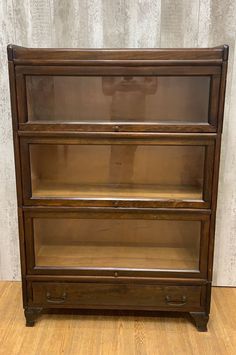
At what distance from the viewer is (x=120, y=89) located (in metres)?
1.65

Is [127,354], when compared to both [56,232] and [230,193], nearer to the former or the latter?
[56,232]

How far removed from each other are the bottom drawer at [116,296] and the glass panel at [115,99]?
2.65 ft

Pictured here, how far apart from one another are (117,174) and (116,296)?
1.98 ft

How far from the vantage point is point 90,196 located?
5.62 feet

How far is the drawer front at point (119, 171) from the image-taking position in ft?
5.34

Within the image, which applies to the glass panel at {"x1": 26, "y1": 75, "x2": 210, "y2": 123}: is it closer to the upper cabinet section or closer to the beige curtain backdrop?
the upper cabinet section

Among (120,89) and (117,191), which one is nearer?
(120,89)

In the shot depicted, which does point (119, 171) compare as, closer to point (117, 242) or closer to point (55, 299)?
point (117, 242)

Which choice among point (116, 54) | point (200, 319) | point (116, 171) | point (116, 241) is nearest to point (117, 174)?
point (116, 171)

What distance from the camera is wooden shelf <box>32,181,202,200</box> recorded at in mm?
1709

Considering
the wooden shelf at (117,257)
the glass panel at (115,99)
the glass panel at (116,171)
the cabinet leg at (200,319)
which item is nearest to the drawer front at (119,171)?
the glass panel at (116,171)

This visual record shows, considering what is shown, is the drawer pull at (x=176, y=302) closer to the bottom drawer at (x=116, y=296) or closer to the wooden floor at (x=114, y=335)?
the bottom drawer at (x=116, y=296)

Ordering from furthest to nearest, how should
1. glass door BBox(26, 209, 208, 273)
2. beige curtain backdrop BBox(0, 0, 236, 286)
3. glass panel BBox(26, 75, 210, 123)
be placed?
beige curtain backdrop BBox(0, 0, 236, 286) < glass door BBox(26, 209, 208, 273) < glass panel BBox(26, 75, 210, 123)

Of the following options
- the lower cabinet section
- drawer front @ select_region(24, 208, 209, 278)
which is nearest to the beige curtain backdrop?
drawer front @ select_region(24, 208, 209, 278)
